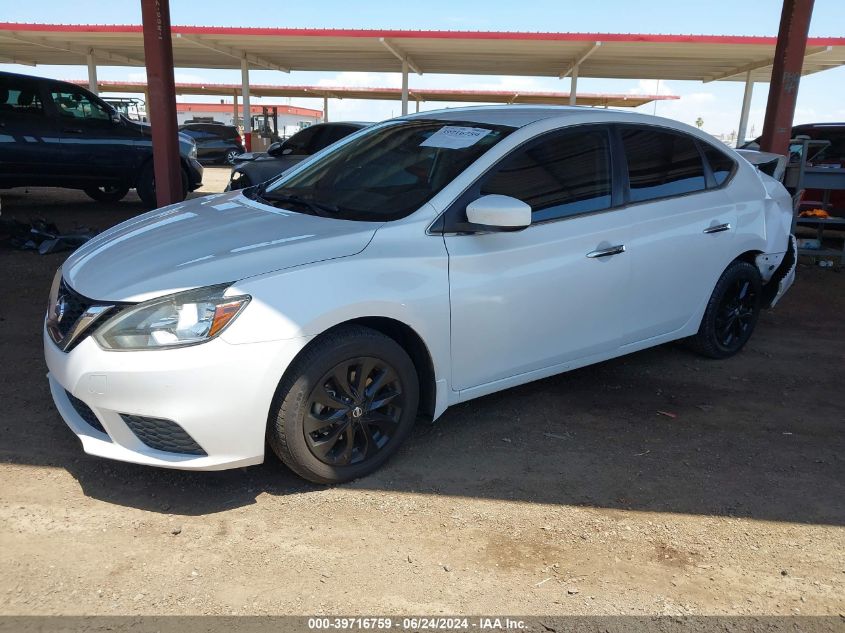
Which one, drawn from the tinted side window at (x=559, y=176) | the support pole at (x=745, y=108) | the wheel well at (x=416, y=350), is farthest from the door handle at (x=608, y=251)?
the support pole at (x=745, y=108)

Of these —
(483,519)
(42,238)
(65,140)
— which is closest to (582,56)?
(65,140)

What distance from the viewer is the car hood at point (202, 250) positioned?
273 centimetres

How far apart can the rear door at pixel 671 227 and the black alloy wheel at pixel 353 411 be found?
160 cm

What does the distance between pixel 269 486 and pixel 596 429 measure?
179 centimetres

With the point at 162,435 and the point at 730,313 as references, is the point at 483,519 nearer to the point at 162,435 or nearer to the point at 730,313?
the point at 162,435

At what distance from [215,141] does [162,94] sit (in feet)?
64.2

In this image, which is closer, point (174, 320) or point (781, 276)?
point (174, 320)

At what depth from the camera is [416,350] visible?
3186 mm

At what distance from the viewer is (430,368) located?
3168 mm

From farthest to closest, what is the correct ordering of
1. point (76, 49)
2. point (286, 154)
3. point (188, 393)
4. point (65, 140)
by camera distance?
point (76, 49) < point (286, 154) < point (65, 140) < point (188, 393)

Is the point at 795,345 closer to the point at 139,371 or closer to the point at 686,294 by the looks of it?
the point at 686,294

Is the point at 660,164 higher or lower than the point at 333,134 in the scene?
higher

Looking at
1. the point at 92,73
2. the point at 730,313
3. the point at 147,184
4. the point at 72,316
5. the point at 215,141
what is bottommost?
the point at 215,141

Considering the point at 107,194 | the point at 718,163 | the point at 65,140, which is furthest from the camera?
the point at 107,194
